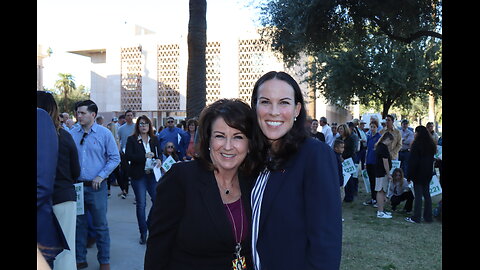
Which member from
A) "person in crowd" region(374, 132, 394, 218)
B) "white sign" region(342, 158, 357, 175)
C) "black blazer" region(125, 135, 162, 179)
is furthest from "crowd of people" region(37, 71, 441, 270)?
"white sign" region(342, 158, 357, 175)

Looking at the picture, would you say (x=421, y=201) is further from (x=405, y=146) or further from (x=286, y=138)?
(x=286, y=138)

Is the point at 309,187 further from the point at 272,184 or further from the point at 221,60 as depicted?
the point at 221,60

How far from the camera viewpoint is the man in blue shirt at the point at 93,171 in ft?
16.5

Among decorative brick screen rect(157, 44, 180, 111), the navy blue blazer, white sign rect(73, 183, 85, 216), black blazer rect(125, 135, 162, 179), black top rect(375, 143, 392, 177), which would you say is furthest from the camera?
decorative brick screen rect(157, 44, 180, 111)

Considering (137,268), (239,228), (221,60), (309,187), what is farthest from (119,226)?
(221,60)

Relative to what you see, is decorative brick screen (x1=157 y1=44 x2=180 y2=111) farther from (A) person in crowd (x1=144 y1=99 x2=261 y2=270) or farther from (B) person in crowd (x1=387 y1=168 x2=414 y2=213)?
(A) person in crowd (x1=144 y1=99 x2=261 y2=270)

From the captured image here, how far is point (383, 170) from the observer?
8508 millimetres

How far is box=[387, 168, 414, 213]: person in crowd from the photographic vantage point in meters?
Answer: 8.80

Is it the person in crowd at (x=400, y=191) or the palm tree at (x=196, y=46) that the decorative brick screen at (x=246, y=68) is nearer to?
the person in crowd at (x=400, y=191)

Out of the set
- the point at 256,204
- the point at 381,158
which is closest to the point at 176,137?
the point at 381,158

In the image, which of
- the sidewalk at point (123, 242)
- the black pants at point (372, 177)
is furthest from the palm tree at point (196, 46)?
the black pants at point (372, 177)

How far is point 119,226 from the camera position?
293 inches

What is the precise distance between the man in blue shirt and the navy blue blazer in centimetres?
361
